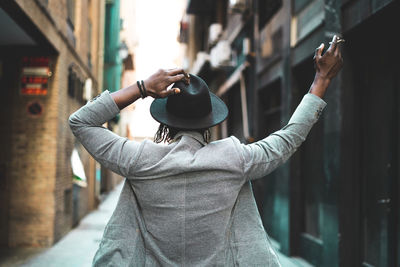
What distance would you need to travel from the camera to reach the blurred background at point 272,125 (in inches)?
214

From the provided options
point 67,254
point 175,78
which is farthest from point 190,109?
point 67,254

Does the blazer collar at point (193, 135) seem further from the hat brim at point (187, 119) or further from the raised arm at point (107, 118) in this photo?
the raised arm at point (107, 118)

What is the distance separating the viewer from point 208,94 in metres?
2.02

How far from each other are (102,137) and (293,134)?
32.4 inches

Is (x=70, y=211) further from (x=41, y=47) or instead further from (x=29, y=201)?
(x=41, y=47)

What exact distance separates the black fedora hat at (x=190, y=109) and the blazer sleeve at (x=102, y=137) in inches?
8.2

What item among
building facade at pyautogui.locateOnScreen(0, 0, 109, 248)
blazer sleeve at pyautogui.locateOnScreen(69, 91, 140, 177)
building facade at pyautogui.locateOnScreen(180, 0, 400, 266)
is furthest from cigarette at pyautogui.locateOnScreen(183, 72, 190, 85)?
building facade at pyautogui.locateOnScreen(0, 0, 109, 248)

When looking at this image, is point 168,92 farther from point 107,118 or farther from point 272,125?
point 272,125

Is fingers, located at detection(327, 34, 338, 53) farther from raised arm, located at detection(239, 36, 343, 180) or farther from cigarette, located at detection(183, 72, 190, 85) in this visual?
cigarette, located at detection(183, 72, 190, 85)

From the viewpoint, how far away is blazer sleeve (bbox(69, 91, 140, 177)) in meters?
1.91

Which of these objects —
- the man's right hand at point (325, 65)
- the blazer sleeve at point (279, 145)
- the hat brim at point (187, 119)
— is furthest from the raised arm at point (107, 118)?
the man's right hand at point (325, 65)

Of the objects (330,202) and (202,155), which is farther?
(330,202)

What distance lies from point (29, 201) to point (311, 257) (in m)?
5.29

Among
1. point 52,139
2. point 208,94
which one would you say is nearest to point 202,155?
point 208,94
